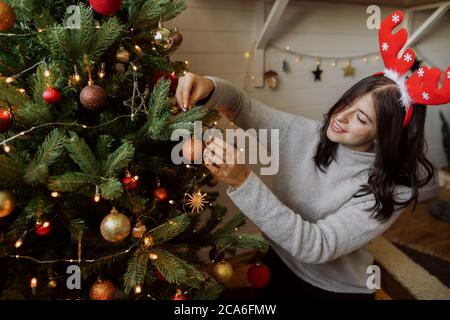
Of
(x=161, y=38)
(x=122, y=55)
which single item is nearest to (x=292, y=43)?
(x=161, y=38)

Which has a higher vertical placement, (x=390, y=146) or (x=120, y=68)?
(x=120, y=68)

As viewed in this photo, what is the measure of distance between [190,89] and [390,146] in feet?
1.88

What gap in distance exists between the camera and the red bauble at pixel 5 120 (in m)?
0.61

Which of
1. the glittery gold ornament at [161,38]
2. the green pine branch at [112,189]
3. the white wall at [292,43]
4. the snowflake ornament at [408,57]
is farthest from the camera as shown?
the white wall at [292,43]

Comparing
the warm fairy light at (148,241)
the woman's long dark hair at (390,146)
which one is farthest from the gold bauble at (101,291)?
the woman's long dark hair at (390,146)

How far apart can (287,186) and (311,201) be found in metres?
0.10

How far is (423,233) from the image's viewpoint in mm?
2166

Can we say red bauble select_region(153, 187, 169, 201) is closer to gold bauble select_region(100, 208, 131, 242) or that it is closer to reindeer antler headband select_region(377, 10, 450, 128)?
gold bauble select_region(100, 208, 131, 242)

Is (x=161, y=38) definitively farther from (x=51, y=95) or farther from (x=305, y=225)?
(x=305, y=225)

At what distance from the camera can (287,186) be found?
1.14m

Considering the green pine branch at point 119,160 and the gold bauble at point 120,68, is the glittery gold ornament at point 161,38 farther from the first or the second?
the green pine branch at point 119,160

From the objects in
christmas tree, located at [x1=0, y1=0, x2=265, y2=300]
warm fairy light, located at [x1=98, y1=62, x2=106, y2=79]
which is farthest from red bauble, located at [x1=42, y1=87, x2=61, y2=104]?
warm fairy light, located at [x1=98, y1=62, x2=106, y2=79]
